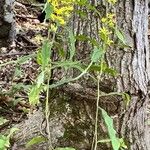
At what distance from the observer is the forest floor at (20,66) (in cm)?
315

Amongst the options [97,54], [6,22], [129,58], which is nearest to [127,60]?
[129,58]

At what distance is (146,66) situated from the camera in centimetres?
229

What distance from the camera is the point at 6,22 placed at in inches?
192

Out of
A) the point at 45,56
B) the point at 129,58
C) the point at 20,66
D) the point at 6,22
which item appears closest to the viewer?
the point at 45,56

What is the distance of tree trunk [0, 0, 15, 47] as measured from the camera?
4.72m

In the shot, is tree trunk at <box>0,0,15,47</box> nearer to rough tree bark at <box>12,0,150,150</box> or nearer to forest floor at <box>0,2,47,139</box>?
forest floor at <box>0,2,47,139</box>

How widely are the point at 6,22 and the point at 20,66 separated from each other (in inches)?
38.3

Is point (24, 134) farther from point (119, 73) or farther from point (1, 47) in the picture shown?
point (1, 47)

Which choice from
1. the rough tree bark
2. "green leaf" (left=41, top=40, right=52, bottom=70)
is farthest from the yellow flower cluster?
the rough tree bark

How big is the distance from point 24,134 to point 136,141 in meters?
0.58

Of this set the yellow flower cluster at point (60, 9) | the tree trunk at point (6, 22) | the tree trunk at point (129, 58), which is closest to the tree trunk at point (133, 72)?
the tree trunk at point (129, 58)

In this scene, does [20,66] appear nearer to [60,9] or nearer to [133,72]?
[133,72]

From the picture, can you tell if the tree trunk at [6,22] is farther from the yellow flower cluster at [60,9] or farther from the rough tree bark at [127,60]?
the yellow flower cluster at [60,9]

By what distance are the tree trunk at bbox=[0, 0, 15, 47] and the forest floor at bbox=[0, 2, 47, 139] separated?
0.11 meters
